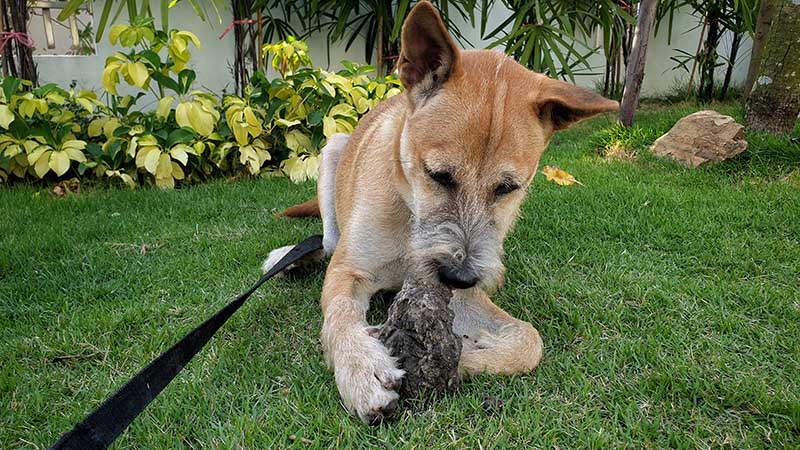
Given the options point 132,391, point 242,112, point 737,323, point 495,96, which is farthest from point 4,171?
point 737,323

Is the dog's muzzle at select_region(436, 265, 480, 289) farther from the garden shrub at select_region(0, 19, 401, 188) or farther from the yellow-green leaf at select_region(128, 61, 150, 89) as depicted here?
the yellow-green leaf at select_region(128, 61, 150, 89)

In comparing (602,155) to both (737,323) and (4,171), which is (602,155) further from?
(4,171)

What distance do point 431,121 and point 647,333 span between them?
1.49 metres

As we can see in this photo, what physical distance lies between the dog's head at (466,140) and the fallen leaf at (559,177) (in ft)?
9.24

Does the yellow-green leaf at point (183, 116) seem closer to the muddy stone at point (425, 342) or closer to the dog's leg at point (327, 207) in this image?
the dog's leg at point (327, 207)

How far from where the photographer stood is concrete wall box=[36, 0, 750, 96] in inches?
294

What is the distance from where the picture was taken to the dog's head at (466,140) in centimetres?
238

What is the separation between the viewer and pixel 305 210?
4.84 metres

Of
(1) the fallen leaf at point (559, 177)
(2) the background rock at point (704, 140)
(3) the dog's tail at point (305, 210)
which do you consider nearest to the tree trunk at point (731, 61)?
(2) the background rock at point (704, 140)

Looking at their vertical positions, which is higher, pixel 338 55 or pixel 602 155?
pixel 338 55

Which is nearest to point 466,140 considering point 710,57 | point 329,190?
point 329,190

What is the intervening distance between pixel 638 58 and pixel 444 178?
Answer: 5.34 m

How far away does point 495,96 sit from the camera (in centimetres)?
256

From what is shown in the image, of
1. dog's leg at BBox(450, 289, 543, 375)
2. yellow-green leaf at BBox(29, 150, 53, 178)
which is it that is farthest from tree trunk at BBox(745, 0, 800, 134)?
yellow-green leaf at BBox(29, 150, 53, 178)
